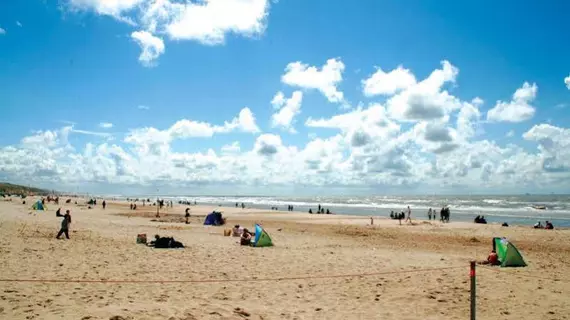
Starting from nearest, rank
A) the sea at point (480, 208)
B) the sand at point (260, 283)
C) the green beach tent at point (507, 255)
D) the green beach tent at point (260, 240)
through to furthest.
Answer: the sand at point (260, 283) → the green beach tent at point (507, 255) → the green beach tent at point (260, 240) → the sea at point (480, 208)

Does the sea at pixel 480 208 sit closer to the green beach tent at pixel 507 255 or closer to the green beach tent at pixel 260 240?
the green beach tent at pixel 507 255

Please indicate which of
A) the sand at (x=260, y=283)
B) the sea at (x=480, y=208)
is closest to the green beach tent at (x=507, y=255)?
the sand at (x=260, y=283)

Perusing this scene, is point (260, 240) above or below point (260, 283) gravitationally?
above

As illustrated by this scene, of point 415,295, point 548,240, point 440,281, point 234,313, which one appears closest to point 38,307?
point 234,313

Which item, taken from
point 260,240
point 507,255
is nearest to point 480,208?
point 507,255

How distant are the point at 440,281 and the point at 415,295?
6.32 ft

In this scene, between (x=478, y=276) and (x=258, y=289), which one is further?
(x=478, y=276)

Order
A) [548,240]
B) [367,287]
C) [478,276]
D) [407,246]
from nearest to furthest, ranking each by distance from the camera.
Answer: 1. [367,287]
2. [478,276]
3. [407,246]
4. [548,240]

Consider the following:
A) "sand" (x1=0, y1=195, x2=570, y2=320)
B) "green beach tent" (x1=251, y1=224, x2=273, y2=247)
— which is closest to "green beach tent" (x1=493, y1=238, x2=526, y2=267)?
"sand" (x1=0, y1=195, x2=570, y2=320)

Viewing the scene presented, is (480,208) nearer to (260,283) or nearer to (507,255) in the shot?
(507,255)

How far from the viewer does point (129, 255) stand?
→ 15.3 meters

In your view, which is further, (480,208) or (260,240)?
(480,208)

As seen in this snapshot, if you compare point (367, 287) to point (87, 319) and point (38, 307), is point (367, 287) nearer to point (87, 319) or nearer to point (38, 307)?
point (87, 319)

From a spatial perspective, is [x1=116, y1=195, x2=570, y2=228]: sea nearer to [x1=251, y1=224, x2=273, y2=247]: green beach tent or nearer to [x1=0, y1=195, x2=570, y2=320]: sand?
[x1=0, y1=195, x2=570, y2=320]: sand
